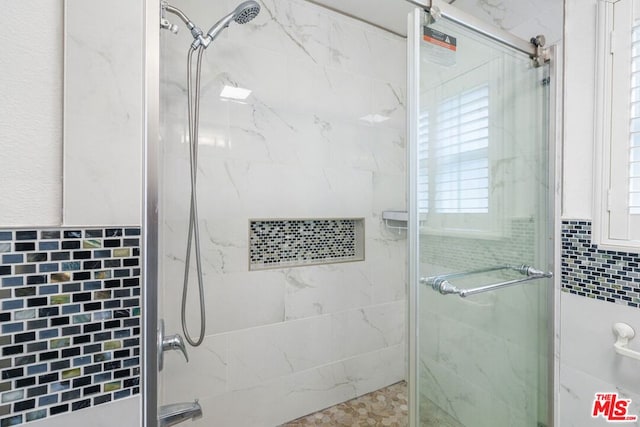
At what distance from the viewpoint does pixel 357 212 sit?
6.27 feet

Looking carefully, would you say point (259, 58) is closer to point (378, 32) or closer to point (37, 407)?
point (378, 32)

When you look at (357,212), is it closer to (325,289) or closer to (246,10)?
(325,289)

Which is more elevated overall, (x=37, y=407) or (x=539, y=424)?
(x=37, y=407)

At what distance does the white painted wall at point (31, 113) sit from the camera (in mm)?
506

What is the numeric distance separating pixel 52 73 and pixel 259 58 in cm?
120

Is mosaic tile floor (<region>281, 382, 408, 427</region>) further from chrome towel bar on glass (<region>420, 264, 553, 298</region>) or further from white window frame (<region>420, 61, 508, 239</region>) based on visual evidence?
white window frame (<region>420, 61, 508, 239</region>)

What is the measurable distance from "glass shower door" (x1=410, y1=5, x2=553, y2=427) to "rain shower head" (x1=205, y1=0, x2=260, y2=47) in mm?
644

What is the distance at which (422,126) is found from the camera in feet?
3.11

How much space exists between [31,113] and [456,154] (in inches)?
45.9

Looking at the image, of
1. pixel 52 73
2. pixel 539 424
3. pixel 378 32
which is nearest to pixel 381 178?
pixel 378 32

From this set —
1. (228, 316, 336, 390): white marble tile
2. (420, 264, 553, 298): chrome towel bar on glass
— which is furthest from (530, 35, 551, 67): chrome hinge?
(228, 316, 336, 390): white marble tile

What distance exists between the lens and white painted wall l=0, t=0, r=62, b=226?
0.51 meters

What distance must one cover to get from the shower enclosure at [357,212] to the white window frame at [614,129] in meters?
0.18

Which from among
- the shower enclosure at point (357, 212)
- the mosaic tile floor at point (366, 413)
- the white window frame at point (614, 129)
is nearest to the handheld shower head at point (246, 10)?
the shower enclosure at point (357, 212)
